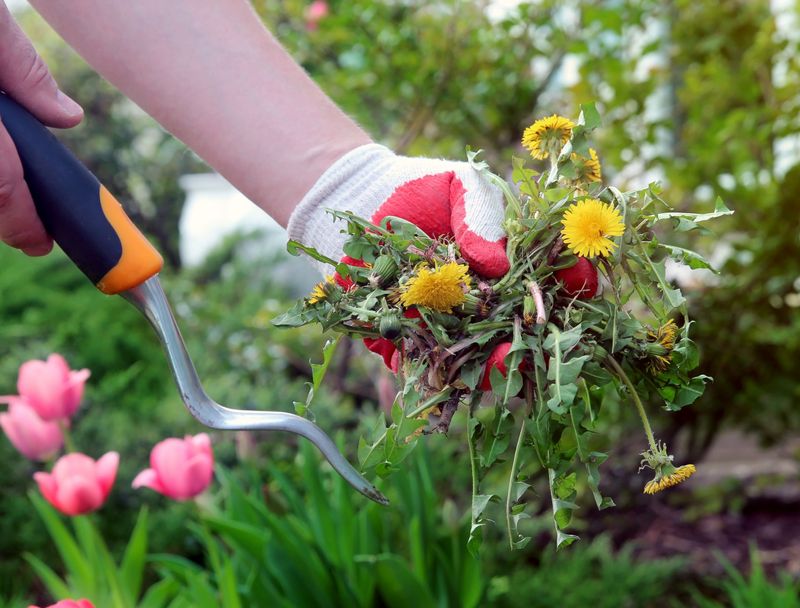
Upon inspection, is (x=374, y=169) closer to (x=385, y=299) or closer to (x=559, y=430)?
(x=385, y=299)

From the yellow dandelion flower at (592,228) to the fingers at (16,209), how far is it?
56 cm

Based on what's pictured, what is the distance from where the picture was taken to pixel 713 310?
254 centimetres

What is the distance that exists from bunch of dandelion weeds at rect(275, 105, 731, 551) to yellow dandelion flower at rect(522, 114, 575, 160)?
0.06 feet

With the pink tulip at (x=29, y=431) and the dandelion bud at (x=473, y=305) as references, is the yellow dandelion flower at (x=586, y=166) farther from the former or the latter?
the pink tulip at (x=29, y=431)

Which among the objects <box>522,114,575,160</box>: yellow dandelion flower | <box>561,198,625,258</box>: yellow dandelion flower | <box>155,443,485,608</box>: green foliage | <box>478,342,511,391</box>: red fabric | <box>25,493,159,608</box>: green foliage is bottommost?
<box>25,493,159,608</box>: green foliage

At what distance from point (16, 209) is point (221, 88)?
0.87 ft

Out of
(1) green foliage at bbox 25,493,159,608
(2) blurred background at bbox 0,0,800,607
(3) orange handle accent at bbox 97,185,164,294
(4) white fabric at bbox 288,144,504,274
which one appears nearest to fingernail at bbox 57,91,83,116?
(3) orange handle accent at bbox 97,185,164,294

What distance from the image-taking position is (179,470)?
1.40m

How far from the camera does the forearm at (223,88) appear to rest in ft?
3.47

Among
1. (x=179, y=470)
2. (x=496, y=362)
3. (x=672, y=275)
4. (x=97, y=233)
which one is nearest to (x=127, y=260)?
(x=97, y=233)

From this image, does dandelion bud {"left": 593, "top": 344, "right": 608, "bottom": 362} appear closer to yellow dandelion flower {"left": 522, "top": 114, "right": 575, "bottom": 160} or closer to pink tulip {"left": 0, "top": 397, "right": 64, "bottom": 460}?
yellow dandelion flower {"left": 522, "top": 114, "right": 575, "bottom": 160}

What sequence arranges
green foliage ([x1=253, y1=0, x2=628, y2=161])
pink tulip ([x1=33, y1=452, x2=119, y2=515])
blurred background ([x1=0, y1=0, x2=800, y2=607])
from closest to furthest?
pink tulip ([x1=33, y1=452, x2=119, y2=515]), blurred background ([x1=0, y1=0, x2=800, y2=607]), green foliage ([x1=253, y1=0, x2=628, y2=161])

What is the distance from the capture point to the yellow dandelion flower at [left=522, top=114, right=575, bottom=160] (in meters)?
0.86

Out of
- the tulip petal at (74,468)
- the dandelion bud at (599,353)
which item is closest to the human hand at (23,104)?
the tulip petal at (74,468)
